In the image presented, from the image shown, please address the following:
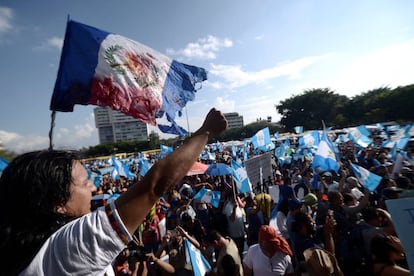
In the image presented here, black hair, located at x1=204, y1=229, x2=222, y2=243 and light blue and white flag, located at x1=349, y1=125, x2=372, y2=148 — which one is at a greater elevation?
light blue and white flag, located at x1=349, y1=125, x2=372, y2=148

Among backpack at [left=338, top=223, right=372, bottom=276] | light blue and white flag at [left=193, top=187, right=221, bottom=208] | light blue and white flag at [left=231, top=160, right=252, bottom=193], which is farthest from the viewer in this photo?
light blue and white flag at [left=231, top=160, right=252, bottom=193]

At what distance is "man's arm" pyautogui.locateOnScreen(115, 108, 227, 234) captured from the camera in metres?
0.79

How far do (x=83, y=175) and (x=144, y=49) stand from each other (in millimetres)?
2447

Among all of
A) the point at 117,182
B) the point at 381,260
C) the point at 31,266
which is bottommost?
the point at 117,182

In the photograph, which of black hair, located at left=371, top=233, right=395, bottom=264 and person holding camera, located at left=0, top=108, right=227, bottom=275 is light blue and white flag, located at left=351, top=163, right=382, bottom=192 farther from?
person holding camera, located at left=0, top=108, right=227, bottom=275

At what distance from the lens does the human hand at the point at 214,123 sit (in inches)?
43.6

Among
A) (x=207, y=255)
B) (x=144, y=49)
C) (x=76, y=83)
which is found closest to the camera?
(x=76, y=83)

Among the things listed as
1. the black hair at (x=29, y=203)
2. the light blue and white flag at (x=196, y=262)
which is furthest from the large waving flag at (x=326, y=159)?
the black hair at (x=29, y=203)

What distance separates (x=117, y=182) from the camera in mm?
15242

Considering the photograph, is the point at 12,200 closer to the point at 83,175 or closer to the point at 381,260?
the point at 83,175

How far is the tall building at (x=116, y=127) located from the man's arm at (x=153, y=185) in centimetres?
12877

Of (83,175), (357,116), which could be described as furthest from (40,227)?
(357,116)

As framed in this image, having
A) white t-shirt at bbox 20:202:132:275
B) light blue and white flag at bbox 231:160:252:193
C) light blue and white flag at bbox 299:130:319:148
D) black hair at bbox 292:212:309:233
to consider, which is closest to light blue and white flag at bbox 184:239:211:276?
black hair at bbox 292:212:309:233

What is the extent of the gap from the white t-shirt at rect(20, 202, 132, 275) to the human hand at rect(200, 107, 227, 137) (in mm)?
485
